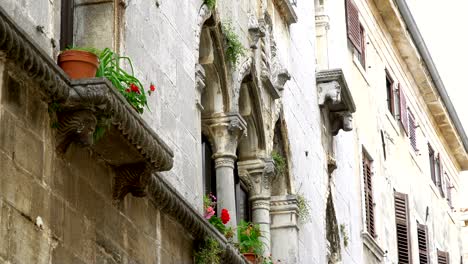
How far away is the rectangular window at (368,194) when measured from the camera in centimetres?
2528

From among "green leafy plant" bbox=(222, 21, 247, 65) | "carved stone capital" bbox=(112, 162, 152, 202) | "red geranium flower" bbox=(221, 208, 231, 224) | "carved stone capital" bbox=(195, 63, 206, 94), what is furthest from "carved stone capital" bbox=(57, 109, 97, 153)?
"green leafy plant" bbox=(222, 21, 247, 65)

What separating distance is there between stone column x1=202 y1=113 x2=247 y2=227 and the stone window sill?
9300 millimetres

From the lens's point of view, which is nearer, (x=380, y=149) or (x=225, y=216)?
(x=225, y=216)

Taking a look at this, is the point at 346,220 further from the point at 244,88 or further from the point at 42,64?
the point at 42,64

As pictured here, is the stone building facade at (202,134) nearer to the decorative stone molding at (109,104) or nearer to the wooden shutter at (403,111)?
the decorative stone molding at (109,104)

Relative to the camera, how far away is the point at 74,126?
976 cm

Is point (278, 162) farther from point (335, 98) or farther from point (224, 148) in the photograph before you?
point (335, 98)

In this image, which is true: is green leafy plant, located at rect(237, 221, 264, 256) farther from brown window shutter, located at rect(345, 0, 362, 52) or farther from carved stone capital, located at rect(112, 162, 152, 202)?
brown window shutter, located at rect(345, 0, 362, 52)

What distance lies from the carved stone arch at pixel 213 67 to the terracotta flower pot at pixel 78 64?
14.3 feet

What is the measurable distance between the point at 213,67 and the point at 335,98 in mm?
6245

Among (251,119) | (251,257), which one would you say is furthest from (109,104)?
(251,119)

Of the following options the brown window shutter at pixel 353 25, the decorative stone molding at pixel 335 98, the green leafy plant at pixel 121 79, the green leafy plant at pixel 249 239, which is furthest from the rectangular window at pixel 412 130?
the green leafy plant at pixel 121 79

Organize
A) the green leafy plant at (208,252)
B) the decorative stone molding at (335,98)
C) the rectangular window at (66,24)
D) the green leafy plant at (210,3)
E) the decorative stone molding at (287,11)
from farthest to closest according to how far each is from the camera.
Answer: the decorative stone molding at (335,98), the decorative stone molding at (287,11), the green leafy plant at (210,3), the green leafy plant at (208,252), the rectangular window at (66,24)

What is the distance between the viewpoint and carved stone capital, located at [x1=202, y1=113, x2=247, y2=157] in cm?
1495
